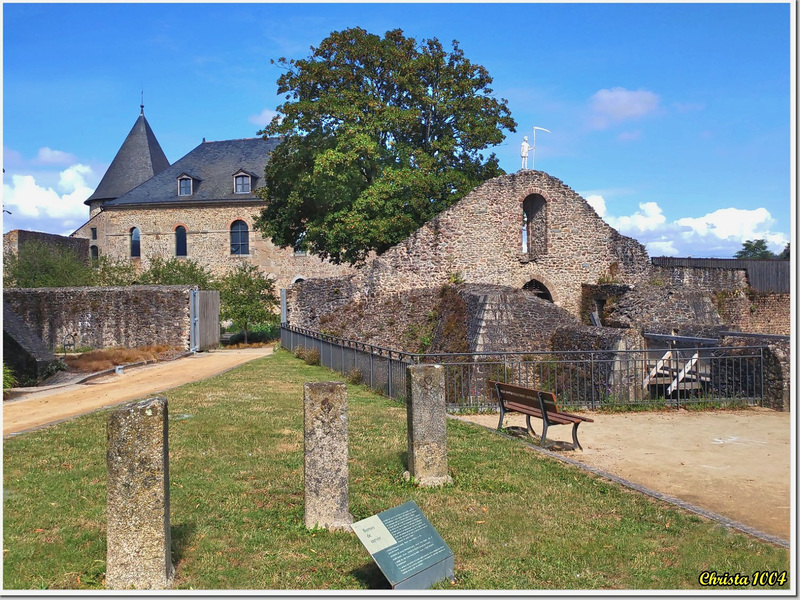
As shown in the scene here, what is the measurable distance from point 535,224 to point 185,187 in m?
27.4

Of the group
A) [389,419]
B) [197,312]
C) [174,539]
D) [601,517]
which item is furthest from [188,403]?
[197,312]

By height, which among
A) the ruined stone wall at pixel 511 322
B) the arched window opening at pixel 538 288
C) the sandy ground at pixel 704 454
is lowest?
the sandy ground at pixel 704 454

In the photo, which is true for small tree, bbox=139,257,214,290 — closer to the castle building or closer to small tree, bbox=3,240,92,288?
small tree, bbox=3,240,92,288

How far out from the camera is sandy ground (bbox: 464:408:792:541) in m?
6.73

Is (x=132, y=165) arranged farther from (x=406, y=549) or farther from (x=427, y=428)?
(x=406, y=549)

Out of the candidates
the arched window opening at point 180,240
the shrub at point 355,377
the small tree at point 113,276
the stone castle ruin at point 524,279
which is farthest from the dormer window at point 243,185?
the shrub at point 355,377

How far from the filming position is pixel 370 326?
22.9 m

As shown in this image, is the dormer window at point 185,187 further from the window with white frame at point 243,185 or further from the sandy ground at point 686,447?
the sandy ground at point 686,447

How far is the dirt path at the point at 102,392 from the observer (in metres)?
11.4

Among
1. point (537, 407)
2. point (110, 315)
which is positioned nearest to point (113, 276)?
point (110, 315)

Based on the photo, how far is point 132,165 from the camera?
5009 centimetres

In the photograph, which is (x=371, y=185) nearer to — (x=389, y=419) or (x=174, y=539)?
(x=389, y=419)

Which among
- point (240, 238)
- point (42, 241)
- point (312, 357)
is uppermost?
point (240, 238)

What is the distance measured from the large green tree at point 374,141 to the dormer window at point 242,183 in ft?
54.3
